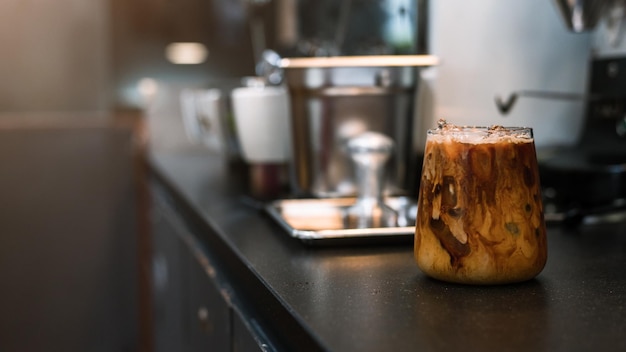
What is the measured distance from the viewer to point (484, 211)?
0.67 metres

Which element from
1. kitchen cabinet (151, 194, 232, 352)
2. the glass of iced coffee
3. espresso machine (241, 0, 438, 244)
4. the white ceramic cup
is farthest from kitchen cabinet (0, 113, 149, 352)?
the glass of iced coffee

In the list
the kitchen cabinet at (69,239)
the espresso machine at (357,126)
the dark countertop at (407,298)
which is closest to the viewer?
the dark countertop at (407,298)

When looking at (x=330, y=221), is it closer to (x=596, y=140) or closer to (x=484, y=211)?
(x=484, y=211)

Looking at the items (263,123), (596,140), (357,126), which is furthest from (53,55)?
(596,140)

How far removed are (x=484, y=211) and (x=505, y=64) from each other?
2.11 ft

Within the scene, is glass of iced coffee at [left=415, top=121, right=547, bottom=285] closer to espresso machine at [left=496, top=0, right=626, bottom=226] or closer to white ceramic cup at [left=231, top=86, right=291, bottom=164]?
espresso machine at [left=496, top=0, right=626, bottom=226]

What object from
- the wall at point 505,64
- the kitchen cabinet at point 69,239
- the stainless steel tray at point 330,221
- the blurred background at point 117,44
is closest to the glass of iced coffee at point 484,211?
the stainless steel tray at point 330,221

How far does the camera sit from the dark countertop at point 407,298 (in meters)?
0.53

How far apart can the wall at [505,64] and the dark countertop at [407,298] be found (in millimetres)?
310

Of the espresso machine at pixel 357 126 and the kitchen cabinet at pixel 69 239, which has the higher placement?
the espresso machine at pixel 357 126

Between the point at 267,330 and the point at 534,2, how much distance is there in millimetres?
800

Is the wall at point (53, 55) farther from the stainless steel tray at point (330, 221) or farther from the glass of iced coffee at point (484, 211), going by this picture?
the glass of iced coffee at point (484, 211)

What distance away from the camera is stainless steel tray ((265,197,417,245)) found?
874 millimetres

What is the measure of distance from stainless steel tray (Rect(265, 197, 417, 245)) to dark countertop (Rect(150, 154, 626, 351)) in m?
0.01
